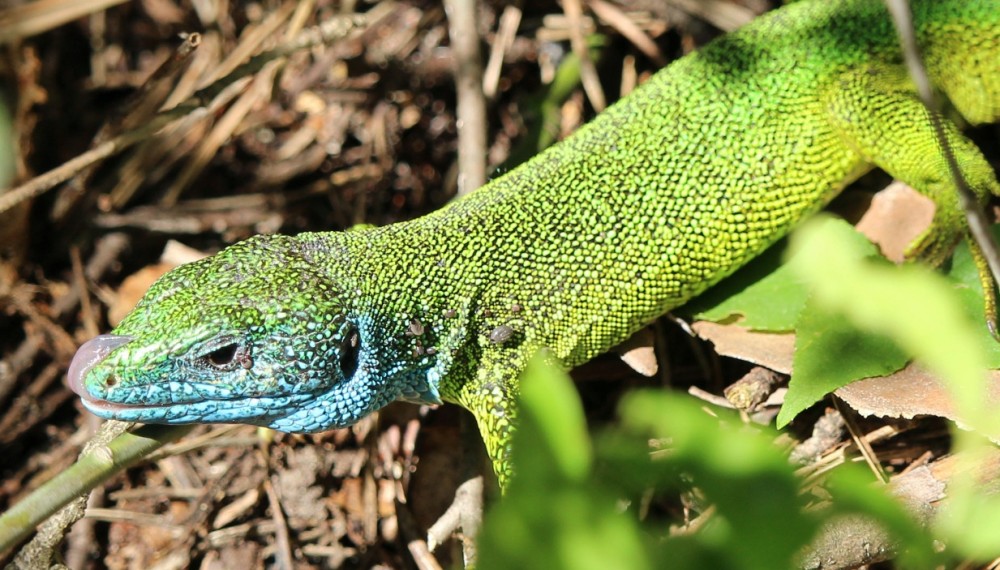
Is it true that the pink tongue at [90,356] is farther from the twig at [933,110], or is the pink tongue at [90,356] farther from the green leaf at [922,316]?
the twig at [933,110]

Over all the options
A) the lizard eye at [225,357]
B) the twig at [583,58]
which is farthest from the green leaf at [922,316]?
the twig at [583,58]

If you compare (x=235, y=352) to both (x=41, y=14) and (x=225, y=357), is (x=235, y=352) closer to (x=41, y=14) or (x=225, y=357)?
(x=225, y=357)

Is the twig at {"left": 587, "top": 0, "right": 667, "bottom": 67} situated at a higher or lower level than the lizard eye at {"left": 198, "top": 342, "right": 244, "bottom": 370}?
higher

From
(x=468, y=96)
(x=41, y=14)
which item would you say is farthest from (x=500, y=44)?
(x=41, y=14)

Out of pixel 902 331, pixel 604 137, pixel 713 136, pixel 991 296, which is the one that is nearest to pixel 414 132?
pixel 604 137

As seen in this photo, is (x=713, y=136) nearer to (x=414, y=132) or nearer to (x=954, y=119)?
(x=954, y=119)

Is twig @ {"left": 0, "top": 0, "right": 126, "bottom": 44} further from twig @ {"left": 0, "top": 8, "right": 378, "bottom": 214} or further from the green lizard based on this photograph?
the green lizard

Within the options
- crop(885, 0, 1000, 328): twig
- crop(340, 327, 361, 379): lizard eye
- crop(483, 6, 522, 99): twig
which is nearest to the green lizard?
crop(340, 327, 361, 379): lizard eye
